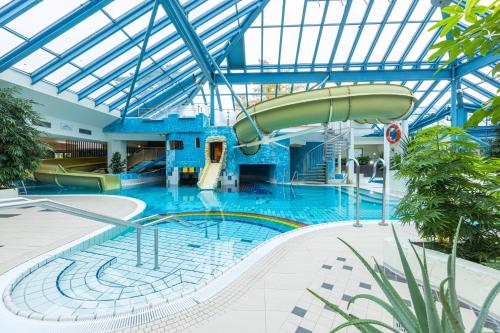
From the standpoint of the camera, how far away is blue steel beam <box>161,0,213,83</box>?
275 inches

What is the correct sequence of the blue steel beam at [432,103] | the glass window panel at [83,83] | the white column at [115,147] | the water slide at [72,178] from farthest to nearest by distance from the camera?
1. the blue steel beam at [432,103]
2. the white column at [115,147]
3. the water slide at [72,178]
4. the glass window panel at [83,83]

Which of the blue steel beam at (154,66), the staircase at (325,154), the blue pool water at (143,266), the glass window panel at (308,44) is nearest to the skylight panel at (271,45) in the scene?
the glass window panel at (308,44)

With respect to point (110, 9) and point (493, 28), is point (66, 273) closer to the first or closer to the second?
point (493, 28)

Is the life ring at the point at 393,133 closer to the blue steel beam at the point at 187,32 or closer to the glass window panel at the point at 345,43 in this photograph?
the blue steel beam at the point at 187,32

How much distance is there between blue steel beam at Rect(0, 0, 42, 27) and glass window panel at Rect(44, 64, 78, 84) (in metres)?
2.67

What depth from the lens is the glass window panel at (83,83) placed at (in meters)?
9.60

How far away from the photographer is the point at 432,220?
235cm

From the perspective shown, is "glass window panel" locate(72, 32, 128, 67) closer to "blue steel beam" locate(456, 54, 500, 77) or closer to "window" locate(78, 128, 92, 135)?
"window" locate(78, 128, 92, 135)

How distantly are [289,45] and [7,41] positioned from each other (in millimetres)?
10168

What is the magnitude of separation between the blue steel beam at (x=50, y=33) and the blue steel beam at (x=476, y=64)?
13399mm

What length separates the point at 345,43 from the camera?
11086 millimetres

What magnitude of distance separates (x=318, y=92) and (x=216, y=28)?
6.09 meters

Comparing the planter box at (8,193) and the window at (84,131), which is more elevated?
the window at (84,131)

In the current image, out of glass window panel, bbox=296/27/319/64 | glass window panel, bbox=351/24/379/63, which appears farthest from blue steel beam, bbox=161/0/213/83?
glass window panel, bbox=351/24/379/63
